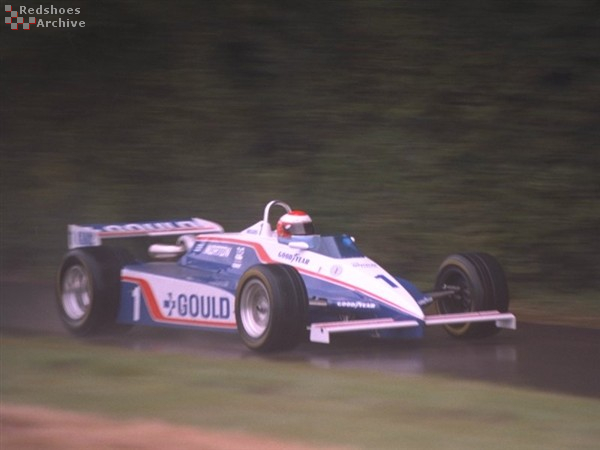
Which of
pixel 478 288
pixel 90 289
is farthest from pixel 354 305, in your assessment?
pixel 90 289

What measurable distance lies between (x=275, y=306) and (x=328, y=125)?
6.72 m

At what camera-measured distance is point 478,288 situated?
1120 centimetres

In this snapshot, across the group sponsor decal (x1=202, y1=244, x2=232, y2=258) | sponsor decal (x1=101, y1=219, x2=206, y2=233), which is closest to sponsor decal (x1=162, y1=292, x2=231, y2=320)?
sponsor decal (x1=202, y1=244, x2=232, y2=258)

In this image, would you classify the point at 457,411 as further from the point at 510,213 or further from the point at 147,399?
the point at 510,213

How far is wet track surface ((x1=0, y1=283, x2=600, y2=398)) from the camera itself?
9422 mm

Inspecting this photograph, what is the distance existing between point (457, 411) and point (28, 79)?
13.9 m

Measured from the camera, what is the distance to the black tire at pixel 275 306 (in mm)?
10344

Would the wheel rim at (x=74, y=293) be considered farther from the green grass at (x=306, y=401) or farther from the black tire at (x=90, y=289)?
the green grass at (x=306, y=401)

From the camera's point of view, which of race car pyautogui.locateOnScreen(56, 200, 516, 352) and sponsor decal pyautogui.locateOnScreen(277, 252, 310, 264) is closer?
race car pyautogui.locateOnScreen(56, 200, 516, 352)

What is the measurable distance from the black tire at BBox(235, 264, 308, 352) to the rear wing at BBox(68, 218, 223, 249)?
2.44 m

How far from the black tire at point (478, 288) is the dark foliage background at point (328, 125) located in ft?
10.1

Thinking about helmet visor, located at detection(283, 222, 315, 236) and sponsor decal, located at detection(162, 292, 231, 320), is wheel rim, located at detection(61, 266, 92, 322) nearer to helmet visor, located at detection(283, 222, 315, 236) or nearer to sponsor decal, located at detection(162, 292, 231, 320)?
sponsor decal, located at detection(162, 292, 231, 320)

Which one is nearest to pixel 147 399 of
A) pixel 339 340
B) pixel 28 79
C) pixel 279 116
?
pixel 339 340

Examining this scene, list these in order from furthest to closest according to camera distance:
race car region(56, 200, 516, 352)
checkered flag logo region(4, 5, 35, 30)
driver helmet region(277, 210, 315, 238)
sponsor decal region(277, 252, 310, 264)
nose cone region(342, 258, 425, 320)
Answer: checkered flag logo region(4, 5, 35, 30), driver helmet region(277, 210, 315, 238), sponsor decal region(277, 252, 310, 264), nose cone region(342, 258, 425, 320), race car region(56, 200, 516, 352)
